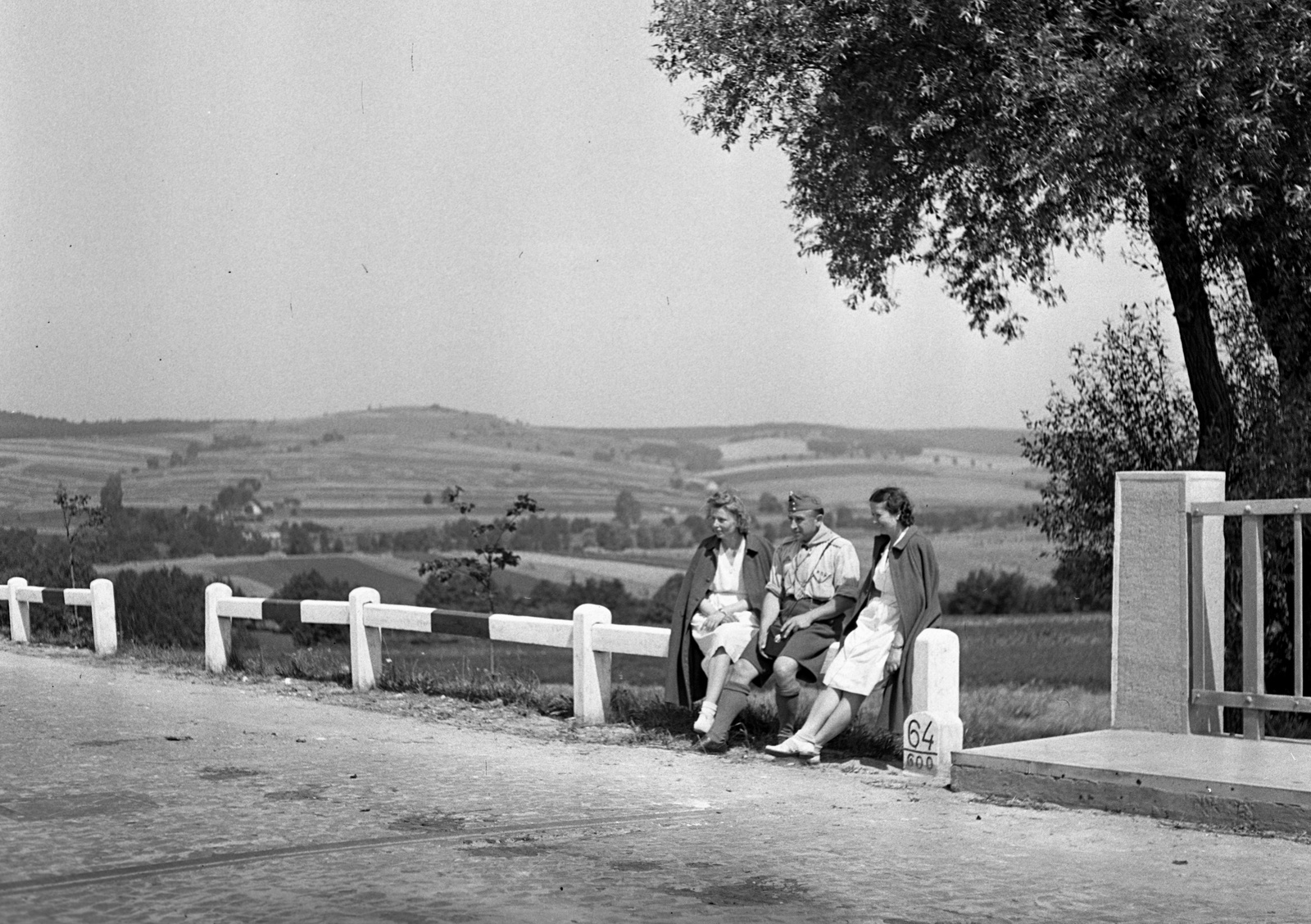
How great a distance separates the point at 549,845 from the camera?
758cm

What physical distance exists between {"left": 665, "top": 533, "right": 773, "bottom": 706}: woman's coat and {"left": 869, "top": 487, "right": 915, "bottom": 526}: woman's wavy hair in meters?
1.23

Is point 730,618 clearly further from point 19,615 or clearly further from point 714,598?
point 19,615

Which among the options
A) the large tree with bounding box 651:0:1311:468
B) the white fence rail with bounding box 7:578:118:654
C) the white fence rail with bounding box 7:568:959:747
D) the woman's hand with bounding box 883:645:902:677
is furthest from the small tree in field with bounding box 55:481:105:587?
the woman's hand with bounding box 883:645:902:677

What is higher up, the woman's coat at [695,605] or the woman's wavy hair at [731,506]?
the woman's wavy hair at [731,506]

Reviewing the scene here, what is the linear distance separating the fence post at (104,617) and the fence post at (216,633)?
3.29m

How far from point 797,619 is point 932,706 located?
1.22 m

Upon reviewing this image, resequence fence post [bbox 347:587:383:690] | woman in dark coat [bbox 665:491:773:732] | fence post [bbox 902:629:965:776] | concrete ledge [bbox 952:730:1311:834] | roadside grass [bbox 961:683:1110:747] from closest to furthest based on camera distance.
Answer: concrete ledge [bbox 952:730:1311:834]
fence post [bbox 902:629:965:776]
woman in dark coat [bbox 665:491:773:732]
roadside grass [bbox 961:683:1110:747]
fence post [bbox 347:587:383:690]

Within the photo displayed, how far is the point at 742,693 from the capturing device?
11000 millimetres

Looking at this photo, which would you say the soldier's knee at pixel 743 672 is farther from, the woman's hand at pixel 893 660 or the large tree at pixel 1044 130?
the large tree at pixel 1044 130

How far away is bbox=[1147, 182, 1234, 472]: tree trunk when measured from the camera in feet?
55.2

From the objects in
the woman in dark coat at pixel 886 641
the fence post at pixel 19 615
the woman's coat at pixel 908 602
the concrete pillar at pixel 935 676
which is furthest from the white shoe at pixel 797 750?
the fence post at pixel 19 615

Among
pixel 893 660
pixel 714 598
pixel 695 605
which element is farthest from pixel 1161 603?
pixel 695 605

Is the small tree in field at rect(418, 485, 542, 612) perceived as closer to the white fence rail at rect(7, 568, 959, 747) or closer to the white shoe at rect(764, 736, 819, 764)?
the white fence rail at rect(7, 568, 959, 747)

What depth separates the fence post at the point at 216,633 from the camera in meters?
17.3
